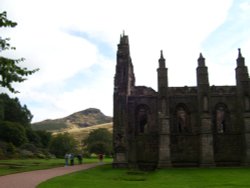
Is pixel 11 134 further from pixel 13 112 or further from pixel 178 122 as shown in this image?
pixel 178 122

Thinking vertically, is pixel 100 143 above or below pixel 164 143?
above

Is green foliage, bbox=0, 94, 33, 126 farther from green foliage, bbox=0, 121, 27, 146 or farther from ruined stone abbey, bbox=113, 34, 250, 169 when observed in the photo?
ruined stone abbey, bbox=113, 34, 250, 169

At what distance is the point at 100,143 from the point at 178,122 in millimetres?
42835

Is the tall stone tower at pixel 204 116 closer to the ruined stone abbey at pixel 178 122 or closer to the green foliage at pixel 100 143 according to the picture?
the ruined stone abbey at pixel 178 122

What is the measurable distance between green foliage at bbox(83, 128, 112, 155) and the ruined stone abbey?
40893mm

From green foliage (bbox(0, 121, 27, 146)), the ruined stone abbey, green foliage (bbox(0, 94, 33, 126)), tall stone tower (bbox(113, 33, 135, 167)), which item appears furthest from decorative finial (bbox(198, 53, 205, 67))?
green foliage (bbox(0, 94, 33, 126))

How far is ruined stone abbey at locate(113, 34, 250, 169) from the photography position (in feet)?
113

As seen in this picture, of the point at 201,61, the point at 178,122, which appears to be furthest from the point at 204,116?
the point at 201,61

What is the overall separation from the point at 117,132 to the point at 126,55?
27.9 ft

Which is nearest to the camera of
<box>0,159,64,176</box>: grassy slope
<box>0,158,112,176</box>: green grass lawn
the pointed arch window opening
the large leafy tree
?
the large leafy tree

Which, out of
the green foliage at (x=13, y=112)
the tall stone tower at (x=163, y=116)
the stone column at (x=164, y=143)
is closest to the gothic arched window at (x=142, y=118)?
the tall stone tower at (x=163, y=116)

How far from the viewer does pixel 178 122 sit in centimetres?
3719

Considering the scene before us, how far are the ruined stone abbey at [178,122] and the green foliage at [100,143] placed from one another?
40893 millimetres

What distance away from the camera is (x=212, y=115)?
36250 millimetres
